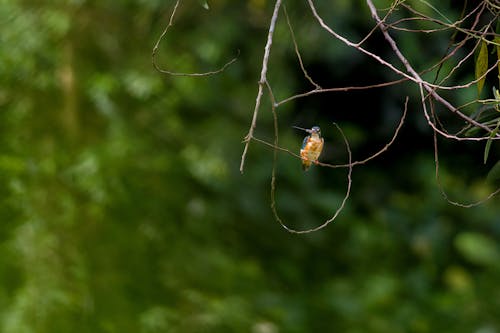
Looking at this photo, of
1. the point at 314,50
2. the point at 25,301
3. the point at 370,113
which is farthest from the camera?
the point at 370,113

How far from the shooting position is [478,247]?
2674 mm

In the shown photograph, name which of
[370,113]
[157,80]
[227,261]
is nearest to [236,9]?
[157,80]

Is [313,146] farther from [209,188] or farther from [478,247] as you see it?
[478,247]

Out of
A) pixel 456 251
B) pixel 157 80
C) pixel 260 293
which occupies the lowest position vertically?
pixel 260 293

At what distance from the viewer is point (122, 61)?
264 cm

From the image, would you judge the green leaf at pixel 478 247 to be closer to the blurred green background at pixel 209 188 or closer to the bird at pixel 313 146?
the blurred green background at pixel 209 188

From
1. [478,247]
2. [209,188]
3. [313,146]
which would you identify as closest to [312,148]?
[313,146]

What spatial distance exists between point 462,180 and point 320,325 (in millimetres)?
563

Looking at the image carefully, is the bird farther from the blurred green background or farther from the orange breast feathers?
the blurred green background

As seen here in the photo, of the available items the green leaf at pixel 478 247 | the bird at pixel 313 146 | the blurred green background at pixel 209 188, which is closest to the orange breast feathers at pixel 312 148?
the bird at pixel 313 146

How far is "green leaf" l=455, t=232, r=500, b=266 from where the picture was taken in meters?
2.67

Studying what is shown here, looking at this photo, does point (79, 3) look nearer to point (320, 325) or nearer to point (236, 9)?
point (236, 9)

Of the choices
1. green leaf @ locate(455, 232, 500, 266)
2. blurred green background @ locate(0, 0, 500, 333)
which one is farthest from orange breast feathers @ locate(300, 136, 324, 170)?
green leaf @ locate(455, 232, 500, 266)

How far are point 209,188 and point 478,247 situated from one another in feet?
2.42
